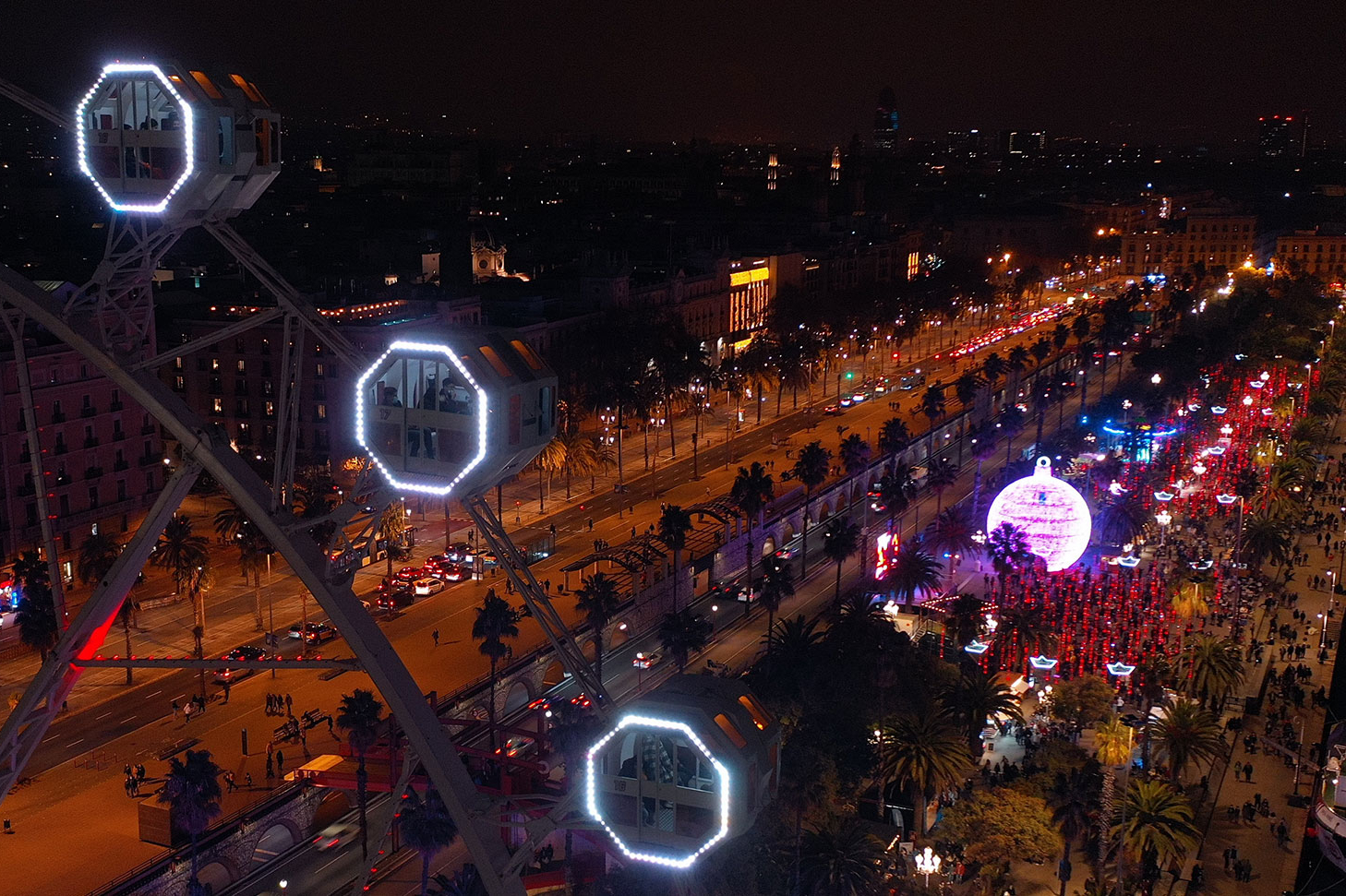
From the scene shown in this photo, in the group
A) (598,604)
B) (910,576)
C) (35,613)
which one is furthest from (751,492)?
(35,613)

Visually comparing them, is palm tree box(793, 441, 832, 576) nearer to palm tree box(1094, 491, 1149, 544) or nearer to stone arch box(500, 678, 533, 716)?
palm tree box(1094, 491, 1149, 544)

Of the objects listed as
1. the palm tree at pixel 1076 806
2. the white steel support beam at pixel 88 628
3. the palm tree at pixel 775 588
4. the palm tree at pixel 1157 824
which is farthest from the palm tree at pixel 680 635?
the white steel support beam at pixel 88 628

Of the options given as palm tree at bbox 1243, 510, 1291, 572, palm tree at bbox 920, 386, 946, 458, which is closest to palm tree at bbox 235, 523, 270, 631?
palm tree at bbox 1243, 510, 1291, 572

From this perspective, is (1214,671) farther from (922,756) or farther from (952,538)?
(922,756)

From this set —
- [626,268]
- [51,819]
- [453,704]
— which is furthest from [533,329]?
[51,819]

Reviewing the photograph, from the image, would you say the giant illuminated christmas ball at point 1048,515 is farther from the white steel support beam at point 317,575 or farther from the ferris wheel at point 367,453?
the white steel support beam at point 317,575

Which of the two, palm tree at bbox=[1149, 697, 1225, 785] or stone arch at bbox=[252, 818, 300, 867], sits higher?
stone arch at bbox=[252, 818, 300, 867]

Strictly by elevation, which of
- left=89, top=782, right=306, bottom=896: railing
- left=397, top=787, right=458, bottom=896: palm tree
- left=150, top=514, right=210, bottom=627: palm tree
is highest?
left=397, top=787, right=458, bottom=896: palm tree
